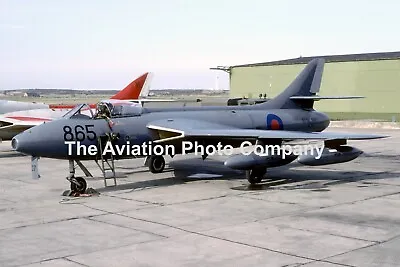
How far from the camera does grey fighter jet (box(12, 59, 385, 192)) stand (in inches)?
488

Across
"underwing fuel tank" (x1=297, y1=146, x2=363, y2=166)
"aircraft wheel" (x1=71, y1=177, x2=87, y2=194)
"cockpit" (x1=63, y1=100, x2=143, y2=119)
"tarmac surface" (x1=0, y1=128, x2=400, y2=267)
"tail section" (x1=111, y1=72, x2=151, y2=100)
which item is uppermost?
"tail section" (x1=111, y1=72, x2=151, y2=100)

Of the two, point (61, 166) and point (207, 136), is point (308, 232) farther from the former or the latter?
point (61, 166)

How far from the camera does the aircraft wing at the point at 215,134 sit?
13.0 m

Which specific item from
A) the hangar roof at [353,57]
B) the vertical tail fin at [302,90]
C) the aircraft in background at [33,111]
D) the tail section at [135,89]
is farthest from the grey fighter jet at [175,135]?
the hangar roof at [353,57]

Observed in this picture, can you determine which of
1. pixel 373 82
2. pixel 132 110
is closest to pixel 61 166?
pixel 132 110

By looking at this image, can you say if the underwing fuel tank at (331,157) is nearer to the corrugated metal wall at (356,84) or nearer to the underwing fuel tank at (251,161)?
the underwing fuel tank at (251,161)

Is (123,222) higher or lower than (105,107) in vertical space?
lower

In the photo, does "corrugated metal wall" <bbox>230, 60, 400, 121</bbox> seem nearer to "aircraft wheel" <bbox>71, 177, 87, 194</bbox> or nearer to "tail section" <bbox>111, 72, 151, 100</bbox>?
"tail section" <bbox>111, 72, 151, 100</bbox>

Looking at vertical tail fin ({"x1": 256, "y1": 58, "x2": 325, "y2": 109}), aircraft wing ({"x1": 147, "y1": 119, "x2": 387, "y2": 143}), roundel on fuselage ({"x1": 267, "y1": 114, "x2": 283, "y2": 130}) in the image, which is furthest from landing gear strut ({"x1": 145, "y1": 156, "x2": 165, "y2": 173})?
vertical tail fin ({"x1": 256, "y1": 58, "x2": 325, "y2": 109})

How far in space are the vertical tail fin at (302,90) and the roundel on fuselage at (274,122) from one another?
0.87 m

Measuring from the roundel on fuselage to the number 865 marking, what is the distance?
5473 millimetres

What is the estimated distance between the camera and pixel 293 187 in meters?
13.3

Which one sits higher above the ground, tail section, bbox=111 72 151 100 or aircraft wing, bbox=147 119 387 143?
tail section, bbox=111 72 151 100

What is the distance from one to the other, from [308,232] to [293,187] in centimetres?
469
